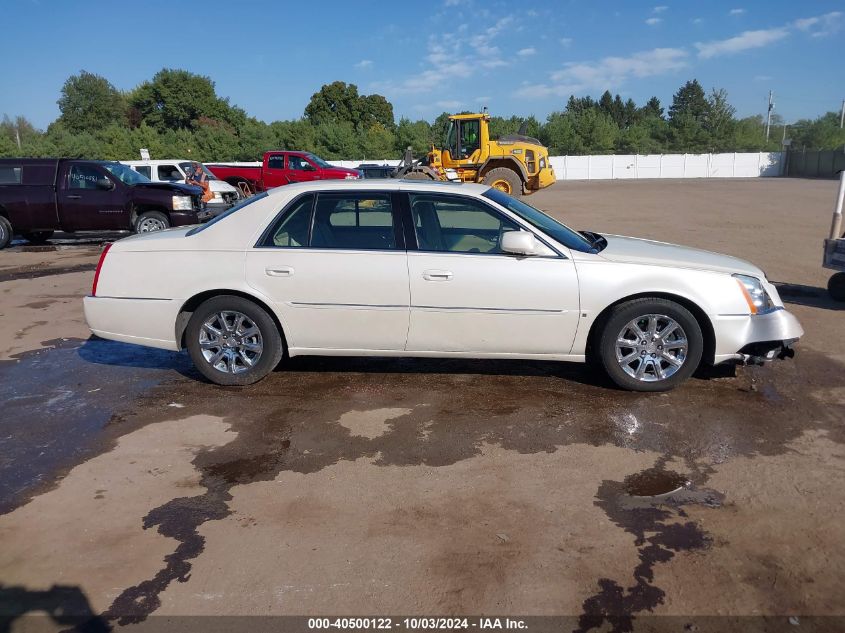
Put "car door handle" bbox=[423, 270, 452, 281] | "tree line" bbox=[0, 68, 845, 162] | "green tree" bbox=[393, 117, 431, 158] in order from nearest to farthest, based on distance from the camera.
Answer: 1. "car door handle" bbox=[423, 270, 452, 281]
2. "tree line" bbox=[0, 68, 845, 162]
3. "green tree" bbox=[393, 117, 431, 158]

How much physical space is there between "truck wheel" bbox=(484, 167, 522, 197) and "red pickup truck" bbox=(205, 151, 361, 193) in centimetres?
509

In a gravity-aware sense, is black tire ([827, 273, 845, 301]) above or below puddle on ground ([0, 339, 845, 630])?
above

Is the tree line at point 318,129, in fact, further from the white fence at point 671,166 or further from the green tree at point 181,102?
the white fence at point 671,166

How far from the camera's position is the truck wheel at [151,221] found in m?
14.1

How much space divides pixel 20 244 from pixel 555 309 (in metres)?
14.2

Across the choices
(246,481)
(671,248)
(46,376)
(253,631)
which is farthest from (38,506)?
(671,248)

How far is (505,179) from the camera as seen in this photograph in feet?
75.6

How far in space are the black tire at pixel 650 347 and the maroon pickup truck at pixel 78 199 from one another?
11325 millimetres

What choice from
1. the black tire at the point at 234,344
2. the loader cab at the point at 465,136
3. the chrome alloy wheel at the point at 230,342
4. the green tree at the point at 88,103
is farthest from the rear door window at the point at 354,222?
the green tree at the point at 88,103

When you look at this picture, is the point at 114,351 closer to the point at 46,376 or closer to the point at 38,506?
the point at 46,376

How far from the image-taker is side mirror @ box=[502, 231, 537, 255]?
502cm

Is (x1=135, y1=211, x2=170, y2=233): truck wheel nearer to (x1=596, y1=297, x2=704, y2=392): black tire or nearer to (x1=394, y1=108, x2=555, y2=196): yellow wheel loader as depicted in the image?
(x1=394, y1=108, x2=555, y2=196): yellow wheel loader

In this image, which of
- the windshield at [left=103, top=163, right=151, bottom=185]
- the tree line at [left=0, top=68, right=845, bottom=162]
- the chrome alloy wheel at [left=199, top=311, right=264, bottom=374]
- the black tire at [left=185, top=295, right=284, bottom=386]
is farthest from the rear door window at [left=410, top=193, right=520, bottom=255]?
the tree line at [left=0, top=68, right=845, bottom=162]

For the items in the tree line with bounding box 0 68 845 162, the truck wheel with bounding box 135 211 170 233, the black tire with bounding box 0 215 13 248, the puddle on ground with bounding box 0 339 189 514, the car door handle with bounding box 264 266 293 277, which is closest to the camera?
the puddle on ground with bounding box 0 339 189 514
